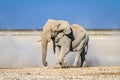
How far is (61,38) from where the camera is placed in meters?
25.6

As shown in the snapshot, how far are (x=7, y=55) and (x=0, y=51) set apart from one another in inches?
104

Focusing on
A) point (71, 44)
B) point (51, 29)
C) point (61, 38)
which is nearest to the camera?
point (51, 29)

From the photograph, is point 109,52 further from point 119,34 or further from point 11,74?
point 11,74

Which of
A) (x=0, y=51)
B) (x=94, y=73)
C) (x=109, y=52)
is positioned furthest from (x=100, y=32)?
(x=94, y=73)

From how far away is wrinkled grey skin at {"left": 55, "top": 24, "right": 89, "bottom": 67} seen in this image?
83.8 ft

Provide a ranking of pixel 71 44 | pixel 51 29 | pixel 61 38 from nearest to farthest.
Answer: pixel 51 29, pixel 61 38, pixel 71 44

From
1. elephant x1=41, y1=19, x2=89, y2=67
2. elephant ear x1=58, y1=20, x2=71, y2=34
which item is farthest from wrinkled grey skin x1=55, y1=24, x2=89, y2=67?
elephant ear x1=58, y1=20, x2=71, y2=34

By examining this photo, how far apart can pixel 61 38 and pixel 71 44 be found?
0.87 metres

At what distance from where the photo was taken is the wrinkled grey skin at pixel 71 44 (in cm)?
2553

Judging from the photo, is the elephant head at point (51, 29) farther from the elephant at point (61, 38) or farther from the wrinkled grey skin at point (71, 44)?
the wrinkled grey skin at point (71, 44)

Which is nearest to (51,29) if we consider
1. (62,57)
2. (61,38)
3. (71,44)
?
(61,38)

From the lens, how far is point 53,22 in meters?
25.5

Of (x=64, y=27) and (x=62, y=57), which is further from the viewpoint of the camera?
(x=64, y=27)

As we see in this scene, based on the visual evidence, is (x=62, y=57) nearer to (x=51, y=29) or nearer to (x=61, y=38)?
(x=61, y=38)
